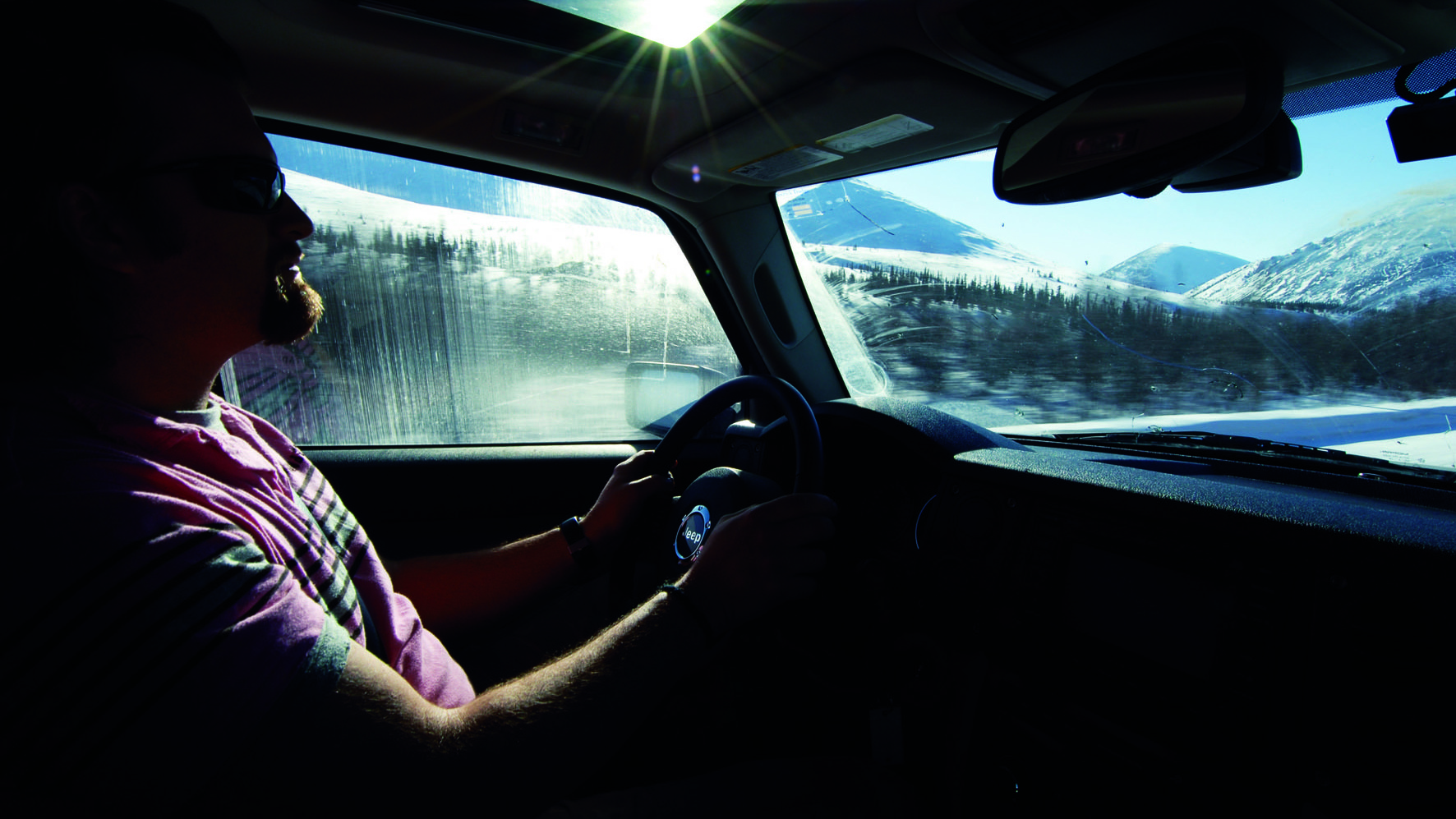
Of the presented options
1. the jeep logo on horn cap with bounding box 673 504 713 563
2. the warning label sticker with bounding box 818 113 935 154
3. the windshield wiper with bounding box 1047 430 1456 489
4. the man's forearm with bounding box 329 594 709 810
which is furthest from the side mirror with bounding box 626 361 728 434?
the man's forearm with bounding box 329 594 709 810

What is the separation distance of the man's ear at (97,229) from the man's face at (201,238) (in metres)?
0.02

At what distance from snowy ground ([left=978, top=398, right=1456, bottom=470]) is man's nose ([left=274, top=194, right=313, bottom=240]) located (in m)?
2.34

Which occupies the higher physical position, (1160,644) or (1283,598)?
(1283,598)

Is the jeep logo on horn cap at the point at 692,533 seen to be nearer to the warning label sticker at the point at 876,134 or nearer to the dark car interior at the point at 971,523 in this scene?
the dark car interior at the point at 971,523

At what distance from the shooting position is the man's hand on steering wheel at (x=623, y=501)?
6.93 feet

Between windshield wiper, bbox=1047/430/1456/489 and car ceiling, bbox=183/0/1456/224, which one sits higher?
car ceiling, bbox=183/0/1456/224

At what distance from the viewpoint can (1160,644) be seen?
1.35 meters

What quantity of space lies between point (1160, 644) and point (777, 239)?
224 centimetres

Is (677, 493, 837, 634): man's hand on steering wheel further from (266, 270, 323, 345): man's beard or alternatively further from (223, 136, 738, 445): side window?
(223, 136, 738, 445): side window

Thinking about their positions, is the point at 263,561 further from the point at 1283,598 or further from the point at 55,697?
the point at 1283,598

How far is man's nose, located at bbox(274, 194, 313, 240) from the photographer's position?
1.50 metres

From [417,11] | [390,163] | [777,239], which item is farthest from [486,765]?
[777,239]

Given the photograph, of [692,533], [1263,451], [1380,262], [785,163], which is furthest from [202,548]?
[1380,262]

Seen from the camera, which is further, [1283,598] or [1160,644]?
[1160,644]
